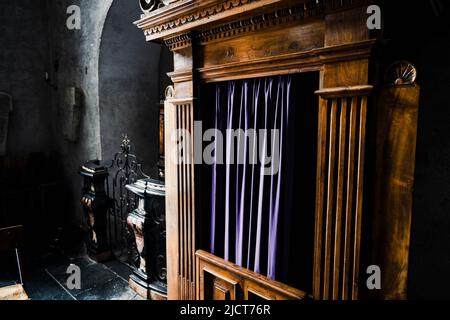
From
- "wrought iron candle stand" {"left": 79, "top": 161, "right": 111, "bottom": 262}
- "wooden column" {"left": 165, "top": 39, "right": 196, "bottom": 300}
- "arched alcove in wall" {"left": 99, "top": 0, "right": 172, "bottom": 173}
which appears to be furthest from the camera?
"arched alcove in wall" {"left": 99, "top": 0, "right": 172, "bottom": 173}

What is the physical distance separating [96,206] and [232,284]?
11.1 feet

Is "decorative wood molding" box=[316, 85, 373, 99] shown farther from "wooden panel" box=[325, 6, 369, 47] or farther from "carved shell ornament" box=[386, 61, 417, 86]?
"wooden panel" box=[325, 6, 369, 47]

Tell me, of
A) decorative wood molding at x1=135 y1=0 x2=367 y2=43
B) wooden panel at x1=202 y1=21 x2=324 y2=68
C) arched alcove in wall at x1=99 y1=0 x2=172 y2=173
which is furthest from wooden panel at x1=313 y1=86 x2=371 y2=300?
arched alcove in wall at x1=99 y1=0 x2=172 y2=173

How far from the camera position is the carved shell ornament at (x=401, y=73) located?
63.4 inches

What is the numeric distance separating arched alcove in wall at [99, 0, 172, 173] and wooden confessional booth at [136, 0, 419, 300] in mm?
3622

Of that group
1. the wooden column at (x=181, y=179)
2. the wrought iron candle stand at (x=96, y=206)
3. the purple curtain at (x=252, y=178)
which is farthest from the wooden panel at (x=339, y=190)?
the wrought iron candle stand at (x=96, y=206)

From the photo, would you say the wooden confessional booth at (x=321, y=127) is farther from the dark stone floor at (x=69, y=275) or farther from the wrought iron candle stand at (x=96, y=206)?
the wrought iron candle stand at (x=96, y=206)

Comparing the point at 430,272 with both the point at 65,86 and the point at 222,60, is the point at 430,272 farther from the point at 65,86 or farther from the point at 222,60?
the point at 65,86

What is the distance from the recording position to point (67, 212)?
7152mm

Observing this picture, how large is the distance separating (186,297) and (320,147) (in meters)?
2.01

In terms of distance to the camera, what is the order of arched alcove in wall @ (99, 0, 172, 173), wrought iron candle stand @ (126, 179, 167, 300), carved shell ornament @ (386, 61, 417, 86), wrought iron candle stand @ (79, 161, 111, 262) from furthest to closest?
arched alcove in wall @ (99, 0, 172, 173), wrought iron candle stand @ (79, 161, 111, 262), wrought iron candle stand @ (126, 179, 167, 300), carved shell ornament @ (386, 61, 417, 86)

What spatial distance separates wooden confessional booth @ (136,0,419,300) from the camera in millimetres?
1730

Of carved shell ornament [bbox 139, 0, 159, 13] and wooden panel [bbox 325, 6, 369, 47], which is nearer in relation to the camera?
wooden panel [bbox 325, 6, 369, 47]
